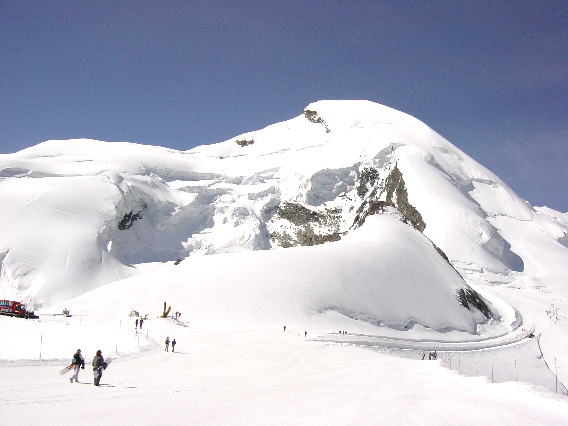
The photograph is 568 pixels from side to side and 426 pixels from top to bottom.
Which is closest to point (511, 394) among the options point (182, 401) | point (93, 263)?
point (182, 401)

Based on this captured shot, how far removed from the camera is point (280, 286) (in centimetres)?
5669

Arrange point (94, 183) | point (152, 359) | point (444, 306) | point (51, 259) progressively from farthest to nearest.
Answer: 1. point (94, 183)
2. point (51, 259)
3. point (444, 306)
4. point (152, 359)

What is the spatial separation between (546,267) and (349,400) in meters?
98.4

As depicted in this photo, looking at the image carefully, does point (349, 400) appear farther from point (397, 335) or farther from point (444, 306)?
point (444, 306)

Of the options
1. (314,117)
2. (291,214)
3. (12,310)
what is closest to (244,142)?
(314,117)

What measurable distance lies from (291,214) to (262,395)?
96.6 meters

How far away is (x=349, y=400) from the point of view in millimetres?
15211

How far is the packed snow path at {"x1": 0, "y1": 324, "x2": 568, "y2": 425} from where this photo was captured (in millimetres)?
12117

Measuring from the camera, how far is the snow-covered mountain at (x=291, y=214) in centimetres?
6881

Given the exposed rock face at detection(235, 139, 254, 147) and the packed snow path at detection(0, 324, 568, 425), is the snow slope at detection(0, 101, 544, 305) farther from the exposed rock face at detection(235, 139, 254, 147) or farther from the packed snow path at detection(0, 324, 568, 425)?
the packed snow path at detection(0, 324, 568, 425)

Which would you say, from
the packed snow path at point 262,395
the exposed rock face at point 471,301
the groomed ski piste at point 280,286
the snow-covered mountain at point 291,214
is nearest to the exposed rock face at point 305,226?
the snow-covered mountain at point 291,214

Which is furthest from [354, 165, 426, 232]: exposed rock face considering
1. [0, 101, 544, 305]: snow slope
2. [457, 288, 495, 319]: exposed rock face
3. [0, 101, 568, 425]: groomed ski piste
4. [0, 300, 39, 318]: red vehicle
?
[0, 300, 39, 318]: red vehicle

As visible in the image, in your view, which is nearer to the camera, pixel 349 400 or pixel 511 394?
pixel 349 400

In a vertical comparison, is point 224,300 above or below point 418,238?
below
